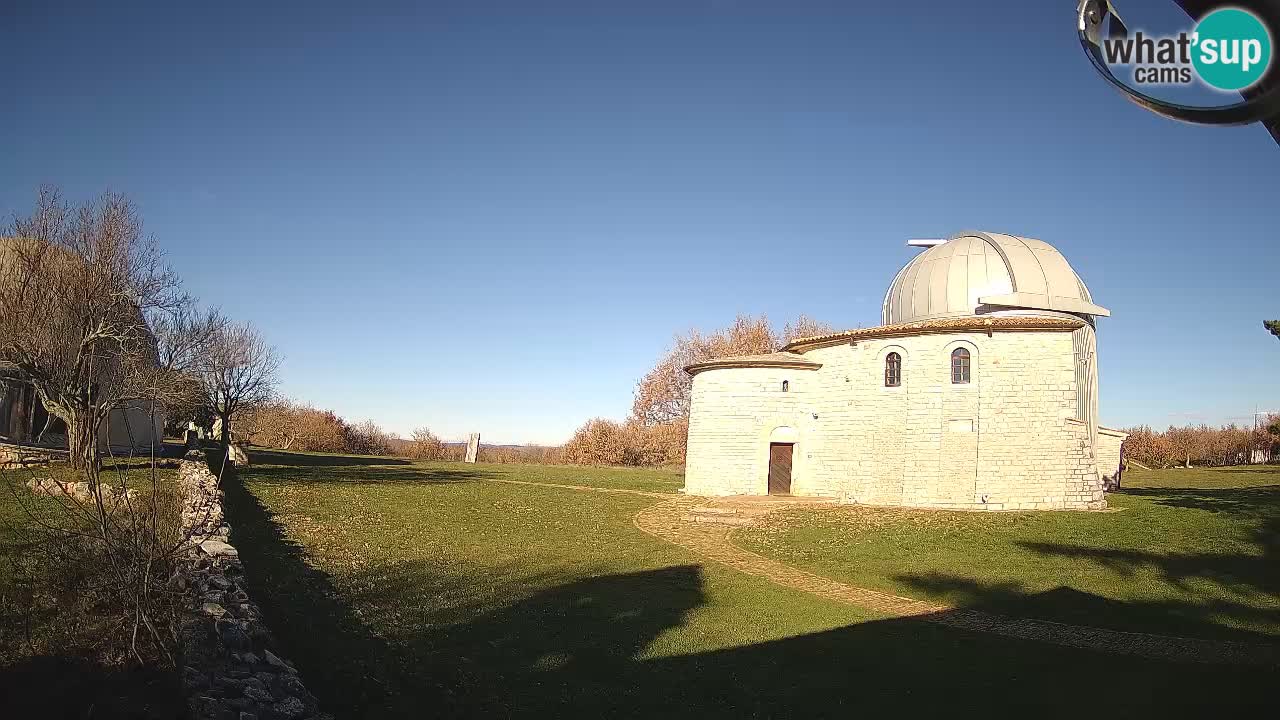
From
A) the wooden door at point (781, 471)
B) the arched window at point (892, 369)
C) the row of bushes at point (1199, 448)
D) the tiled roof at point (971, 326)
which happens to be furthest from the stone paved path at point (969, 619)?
the row of bushes at point (1199, 448)

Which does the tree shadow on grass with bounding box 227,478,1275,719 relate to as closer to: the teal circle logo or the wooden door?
the teal circle logo

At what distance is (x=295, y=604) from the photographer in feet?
26.2

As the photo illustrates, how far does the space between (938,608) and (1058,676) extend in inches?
117

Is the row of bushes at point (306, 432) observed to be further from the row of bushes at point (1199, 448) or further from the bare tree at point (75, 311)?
the row of bushes at point (1199, 448)

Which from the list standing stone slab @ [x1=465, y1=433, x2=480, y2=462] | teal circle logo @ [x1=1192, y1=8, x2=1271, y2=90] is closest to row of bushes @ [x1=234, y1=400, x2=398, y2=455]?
standing stone slab @ [x1=465, y1=433, x2=480, y2=462]

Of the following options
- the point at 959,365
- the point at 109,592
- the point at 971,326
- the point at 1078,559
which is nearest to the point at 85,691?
the point at 109,592

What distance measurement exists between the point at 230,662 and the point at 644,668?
3.45 m

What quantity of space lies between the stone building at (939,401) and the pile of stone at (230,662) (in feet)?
64.7

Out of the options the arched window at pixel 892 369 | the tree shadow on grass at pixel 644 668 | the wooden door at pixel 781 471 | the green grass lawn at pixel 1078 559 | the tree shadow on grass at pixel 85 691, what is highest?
the arched window at pixel 892 369

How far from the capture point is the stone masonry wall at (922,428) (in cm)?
A: 2075

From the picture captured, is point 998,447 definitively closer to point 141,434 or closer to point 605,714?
point 605,714

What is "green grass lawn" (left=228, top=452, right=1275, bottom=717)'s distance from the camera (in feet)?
19.2

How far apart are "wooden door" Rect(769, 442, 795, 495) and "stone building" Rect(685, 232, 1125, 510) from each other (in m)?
0.05

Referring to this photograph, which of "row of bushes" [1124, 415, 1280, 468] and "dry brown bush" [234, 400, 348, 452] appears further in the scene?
"row of bushes" [1124, 415, 1280, 468]
